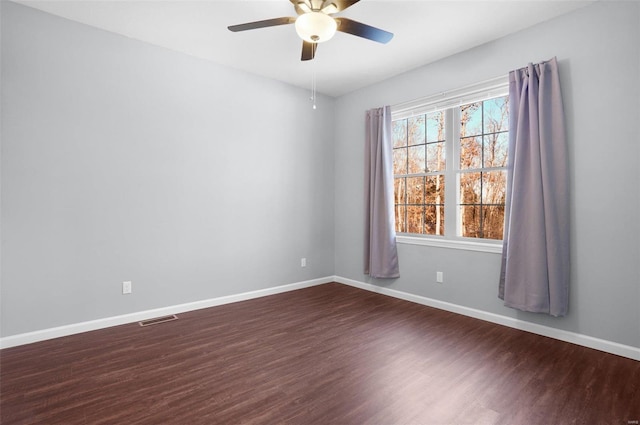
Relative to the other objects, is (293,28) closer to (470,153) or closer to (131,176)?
(131,176)

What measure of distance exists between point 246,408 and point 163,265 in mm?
2112

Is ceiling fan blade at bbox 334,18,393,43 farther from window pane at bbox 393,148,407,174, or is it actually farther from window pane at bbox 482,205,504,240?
window pane at bbox 482,205,504,240

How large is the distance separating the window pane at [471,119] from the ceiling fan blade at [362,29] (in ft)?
5.35

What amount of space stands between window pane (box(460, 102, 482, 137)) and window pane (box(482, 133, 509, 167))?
0.53 ft

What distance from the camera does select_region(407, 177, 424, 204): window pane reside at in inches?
160

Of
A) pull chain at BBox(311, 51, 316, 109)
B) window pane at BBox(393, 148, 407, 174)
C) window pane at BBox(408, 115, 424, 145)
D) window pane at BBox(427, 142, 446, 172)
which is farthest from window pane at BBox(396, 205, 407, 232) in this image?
pull chain at BBox(311, 51, 316, 109)

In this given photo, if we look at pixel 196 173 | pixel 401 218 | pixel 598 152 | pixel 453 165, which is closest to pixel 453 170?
pixel 453 165

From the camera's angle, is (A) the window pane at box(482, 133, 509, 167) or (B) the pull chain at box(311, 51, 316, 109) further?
(B) the pull chain at box(311, 51, 316, 109)

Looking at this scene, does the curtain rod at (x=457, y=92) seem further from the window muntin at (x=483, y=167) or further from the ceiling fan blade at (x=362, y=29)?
the ceiling fan blade at (x=362, y=29)

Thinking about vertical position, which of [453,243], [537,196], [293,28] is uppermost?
[293,28]

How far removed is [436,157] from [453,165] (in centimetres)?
28

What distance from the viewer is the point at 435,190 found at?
392 cm

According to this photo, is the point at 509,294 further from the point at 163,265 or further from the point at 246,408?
the point at 163,265

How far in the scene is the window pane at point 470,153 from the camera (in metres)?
3.52
